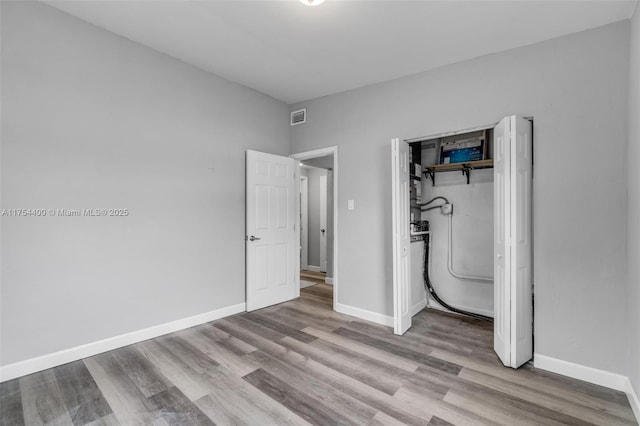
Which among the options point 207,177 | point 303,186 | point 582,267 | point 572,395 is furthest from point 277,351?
point 303,186

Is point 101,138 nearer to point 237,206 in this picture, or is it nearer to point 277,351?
point 237,206

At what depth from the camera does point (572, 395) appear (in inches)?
81.9

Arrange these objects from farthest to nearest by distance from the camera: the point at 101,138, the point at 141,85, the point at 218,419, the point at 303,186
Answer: the point at 303,186
the point at 141,85
the point at 101,138
the point at 218,419

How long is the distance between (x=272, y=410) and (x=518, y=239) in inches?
89.7

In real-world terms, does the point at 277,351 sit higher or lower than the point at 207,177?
lower

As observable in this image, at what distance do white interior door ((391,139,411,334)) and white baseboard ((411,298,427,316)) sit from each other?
524 mm

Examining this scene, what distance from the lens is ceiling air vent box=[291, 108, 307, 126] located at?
4.22 meters

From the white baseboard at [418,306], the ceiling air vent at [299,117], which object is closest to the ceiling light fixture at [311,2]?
the ceiling air vent at [299,117]

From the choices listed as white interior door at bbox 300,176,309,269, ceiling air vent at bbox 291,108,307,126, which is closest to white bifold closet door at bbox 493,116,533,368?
ceiling air vent at bbox 291,108,307,126

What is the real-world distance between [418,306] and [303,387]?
84.3 inches

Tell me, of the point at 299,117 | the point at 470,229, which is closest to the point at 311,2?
the point at 299,117

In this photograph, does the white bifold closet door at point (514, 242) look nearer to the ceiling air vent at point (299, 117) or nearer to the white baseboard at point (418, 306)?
the white baseboard at point (418, 306)

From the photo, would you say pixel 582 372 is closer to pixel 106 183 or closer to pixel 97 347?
pixel 97 347

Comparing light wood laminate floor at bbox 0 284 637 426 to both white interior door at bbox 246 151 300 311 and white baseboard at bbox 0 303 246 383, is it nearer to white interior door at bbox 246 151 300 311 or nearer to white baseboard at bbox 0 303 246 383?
white baseboard at bbox 0 303 246 383
